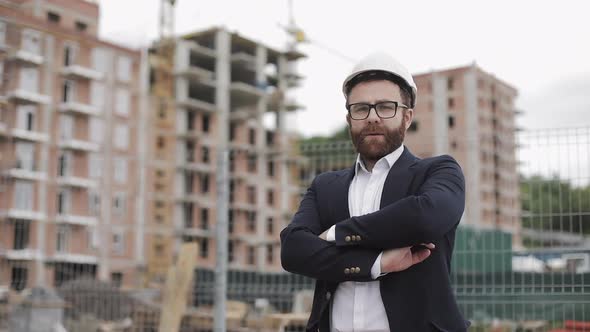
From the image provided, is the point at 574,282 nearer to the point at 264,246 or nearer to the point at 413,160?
the point at 413,160

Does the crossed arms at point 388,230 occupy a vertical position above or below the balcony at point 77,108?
below

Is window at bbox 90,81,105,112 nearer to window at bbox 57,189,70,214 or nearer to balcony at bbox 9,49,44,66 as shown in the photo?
window at bbox 57,189,70,214

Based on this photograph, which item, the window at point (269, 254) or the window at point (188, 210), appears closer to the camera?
the window at point (269, 254)

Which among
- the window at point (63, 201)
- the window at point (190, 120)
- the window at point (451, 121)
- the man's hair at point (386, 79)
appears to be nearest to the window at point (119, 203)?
the window at point (63, 201)

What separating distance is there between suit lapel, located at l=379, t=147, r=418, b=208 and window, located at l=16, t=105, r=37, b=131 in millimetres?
42933

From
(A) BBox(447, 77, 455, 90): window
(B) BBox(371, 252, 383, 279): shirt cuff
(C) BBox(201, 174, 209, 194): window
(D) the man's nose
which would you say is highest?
(A) BBox(447, 77, 455, 90): window

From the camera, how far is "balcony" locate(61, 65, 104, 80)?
4544cm

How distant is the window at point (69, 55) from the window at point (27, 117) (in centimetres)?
396

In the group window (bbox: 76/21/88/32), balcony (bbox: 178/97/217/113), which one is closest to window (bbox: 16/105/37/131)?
window (bbox: 76/21/88/32)

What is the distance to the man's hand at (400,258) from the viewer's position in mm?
2230

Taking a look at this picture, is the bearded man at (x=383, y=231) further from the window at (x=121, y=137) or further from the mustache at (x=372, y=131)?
the window at (x=121, y=137)

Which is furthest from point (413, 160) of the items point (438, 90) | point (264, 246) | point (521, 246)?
point (438, 90)

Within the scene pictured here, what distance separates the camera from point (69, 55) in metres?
46.6

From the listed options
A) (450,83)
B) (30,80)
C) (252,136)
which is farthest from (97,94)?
(450,83)
